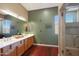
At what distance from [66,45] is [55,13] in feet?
8.25

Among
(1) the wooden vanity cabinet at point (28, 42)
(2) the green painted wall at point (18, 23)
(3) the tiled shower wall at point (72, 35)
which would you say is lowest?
(1) the wooden vanity cabinet at point (28, 42)

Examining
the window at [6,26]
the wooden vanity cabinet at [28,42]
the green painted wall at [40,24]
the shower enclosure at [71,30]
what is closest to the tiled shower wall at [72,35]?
the shower enclosure at [71,30]

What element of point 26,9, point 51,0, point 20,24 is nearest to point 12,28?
point 20,24

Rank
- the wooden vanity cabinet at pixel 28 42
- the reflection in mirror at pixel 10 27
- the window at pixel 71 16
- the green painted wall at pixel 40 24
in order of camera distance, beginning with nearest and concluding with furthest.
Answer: the window at pixel 71 16 → the reflection in mirror at pixel 10 27 → the green painted wall at pixel 40 24 → the wooden vanity cabinet at pixel 28 42

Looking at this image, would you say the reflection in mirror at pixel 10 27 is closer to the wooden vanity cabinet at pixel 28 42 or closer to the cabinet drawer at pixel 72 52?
the wooden vanity cabinet at pixel 28 42

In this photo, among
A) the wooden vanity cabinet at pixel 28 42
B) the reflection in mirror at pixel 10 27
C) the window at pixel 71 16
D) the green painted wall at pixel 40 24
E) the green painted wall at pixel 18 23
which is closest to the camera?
the window at pixel 71 16

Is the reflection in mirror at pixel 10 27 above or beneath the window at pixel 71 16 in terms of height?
beneath

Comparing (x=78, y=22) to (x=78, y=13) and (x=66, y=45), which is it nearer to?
(x=78, y=13)

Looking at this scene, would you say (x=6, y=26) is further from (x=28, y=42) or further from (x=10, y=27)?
(x=28, y=42)

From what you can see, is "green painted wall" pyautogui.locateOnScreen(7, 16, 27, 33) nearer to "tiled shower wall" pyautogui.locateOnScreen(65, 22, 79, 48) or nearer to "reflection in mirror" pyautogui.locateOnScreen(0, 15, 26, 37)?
"reflection in mirror" pyautogui.locateOnScreen(0, 15, 26, 37)

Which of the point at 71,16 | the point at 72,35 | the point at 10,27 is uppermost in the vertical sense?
the point at 71,16

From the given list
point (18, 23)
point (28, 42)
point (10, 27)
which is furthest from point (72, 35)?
point (28, 42)

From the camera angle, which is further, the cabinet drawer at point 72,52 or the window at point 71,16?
the window at point 71,16

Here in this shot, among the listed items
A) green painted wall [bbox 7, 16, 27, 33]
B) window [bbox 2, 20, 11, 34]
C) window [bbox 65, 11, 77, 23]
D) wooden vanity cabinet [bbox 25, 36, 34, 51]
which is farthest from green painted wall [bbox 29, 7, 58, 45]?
window [bbox 65, 11, 77, 23]
